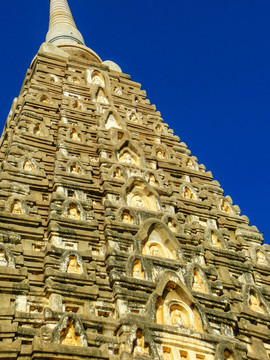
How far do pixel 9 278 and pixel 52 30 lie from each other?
60.5 ft

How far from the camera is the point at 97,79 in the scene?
65.2 feet

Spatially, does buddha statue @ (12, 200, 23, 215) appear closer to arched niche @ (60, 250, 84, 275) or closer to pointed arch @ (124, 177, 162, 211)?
arched niche @ (60, 250, 84, 275)

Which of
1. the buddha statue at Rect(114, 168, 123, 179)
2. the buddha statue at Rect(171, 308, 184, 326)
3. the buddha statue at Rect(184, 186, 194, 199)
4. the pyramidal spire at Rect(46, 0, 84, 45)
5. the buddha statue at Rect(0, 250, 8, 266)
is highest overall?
the pyramidal spire at Rect(46, 0, 84, 45)

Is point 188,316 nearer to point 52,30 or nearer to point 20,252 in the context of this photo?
point 20,252

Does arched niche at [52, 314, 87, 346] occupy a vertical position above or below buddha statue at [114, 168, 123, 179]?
below

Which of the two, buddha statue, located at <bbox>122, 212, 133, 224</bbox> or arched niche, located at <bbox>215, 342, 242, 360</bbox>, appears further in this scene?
buddha statue, located at <bbox>122, 212, 133, 224</bbox>

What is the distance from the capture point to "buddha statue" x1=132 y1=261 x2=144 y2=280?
34.7 ft

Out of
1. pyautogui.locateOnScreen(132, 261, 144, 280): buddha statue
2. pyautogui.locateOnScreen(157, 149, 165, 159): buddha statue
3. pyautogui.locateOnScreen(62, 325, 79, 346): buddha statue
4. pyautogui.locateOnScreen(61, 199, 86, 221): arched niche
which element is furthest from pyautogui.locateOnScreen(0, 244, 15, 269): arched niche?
pyautogui.locateOnScreen(157, 149, 165, 159): buddha statue

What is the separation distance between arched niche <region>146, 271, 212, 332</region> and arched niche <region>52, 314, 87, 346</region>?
141 centimetres

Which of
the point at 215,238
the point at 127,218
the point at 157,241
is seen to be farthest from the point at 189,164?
the point at 157,241

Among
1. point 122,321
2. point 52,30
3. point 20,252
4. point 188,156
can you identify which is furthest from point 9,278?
point 52,30

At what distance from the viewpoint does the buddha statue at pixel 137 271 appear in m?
10.6

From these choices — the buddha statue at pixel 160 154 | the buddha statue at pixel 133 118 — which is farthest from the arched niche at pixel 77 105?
the buddha statue at pixel 160 154

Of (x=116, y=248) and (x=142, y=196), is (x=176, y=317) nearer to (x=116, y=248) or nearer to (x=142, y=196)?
(x=116, y=248)
